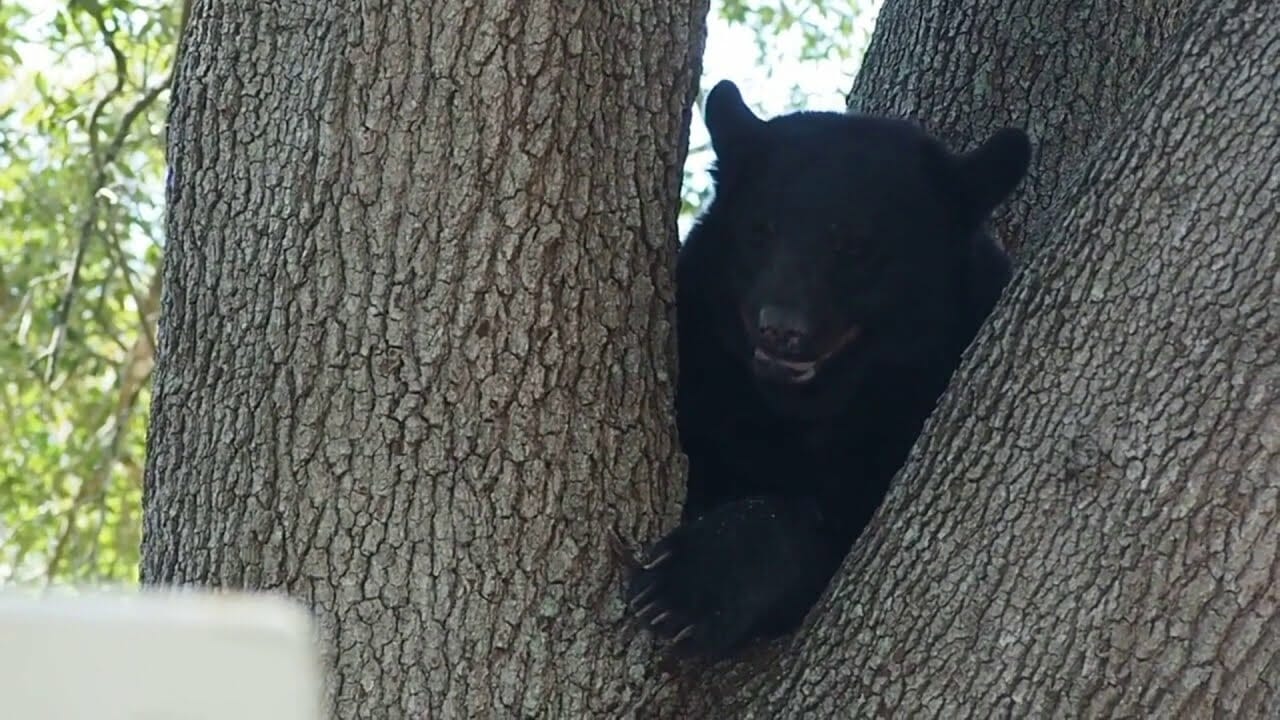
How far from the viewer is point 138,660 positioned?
3.52 feet

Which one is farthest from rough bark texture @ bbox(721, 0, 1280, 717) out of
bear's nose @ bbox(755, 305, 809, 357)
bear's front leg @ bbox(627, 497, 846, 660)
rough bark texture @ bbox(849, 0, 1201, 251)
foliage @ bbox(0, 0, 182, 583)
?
foliage @ bbox(0, 0, 182, 583)

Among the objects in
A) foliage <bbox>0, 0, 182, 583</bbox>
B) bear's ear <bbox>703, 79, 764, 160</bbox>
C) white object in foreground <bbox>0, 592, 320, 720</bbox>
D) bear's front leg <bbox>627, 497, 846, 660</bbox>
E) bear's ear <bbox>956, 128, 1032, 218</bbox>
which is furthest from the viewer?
foliage <bbox>0, 0, 182, 583</bbox>

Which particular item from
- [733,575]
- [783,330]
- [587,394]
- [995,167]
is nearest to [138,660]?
[587,394]

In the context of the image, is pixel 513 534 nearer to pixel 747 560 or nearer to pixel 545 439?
pixel 545 439

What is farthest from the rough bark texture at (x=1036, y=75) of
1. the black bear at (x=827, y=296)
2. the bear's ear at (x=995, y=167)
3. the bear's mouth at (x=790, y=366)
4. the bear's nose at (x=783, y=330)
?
the bear's nose at (x=783, y=330)

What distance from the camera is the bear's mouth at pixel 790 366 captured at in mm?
3654

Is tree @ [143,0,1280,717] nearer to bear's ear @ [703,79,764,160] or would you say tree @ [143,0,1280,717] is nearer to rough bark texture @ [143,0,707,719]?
rough bark texture @ [143,0,707,719]

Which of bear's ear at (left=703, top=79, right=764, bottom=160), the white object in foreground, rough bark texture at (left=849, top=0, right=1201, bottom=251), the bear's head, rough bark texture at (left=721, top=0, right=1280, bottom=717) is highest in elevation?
rough bark texture at (left=849, top=0, right=1201, bottom=251)

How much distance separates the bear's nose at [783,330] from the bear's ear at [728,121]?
626 millimetres

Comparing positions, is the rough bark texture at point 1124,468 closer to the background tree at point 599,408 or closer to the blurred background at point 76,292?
the background tree at point 599,408

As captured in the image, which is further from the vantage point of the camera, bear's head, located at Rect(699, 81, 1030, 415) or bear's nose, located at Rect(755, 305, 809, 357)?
bear's head, located at Rect(699, 81, 1030, 415)

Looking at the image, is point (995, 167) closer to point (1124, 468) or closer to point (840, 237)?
point (840, 237)

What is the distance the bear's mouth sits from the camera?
3.65 metres

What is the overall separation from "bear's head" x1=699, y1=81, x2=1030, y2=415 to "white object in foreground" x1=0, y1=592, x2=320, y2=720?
2574 millimetres
